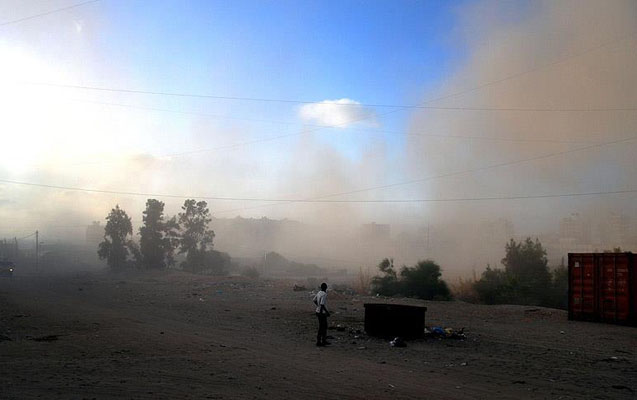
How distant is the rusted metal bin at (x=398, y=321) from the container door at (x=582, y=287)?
29.1ft

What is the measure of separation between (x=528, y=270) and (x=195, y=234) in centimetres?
5248

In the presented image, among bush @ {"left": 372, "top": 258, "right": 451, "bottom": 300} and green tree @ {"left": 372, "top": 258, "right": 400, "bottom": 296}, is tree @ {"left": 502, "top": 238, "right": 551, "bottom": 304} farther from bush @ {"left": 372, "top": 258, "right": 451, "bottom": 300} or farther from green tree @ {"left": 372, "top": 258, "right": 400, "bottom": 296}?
green tree @ {"left": 372, "top": 258, "right": 400, "bottom": 296}

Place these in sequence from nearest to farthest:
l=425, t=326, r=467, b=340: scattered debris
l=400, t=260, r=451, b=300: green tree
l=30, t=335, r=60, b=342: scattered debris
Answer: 1. l=30, t=335, r=60, b=342: scattered debris
2. l=425, t=326, r=467, b=340: scattered debris
3. l=400, t=260, r=451, b=300: green tree

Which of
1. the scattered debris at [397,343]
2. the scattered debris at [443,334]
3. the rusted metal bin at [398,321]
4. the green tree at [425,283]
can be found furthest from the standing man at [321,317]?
the green tree at [425,283]

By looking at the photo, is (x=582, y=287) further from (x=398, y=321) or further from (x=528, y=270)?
(x=528, y=270)

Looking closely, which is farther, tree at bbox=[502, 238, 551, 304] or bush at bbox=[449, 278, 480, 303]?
bush at bbox=[449, 278, 480, 303]

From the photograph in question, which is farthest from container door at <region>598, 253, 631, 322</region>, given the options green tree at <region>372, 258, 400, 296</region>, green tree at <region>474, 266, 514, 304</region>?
green tree at <region>372, 258, 400, 296</region>

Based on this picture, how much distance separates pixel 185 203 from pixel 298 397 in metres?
76.1

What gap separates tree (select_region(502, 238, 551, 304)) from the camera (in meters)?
36.8

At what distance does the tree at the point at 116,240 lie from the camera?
298 ft

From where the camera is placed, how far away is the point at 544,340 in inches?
701

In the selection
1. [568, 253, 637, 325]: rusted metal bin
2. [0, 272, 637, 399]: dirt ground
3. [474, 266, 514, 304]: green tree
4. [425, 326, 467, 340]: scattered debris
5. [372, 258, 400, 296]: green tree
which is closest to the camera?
[0, 272, 637, 399]: dirt ground

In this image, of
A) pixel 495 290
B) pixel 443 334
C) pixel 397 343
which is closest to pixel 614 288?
pixel 443 334

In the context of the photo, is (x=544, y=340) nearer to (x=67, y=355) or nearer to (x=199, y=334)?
(x=199, y=334)
